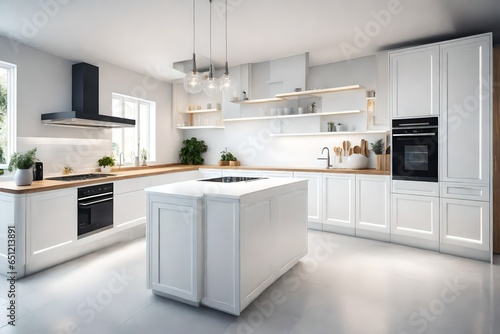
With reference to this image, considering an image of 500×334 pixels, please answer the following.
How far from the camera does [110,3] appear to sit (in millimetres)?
2885

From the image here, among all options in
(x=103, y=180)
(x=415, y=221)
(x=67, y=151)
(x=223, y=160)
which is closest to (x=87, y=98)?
(x=67, y=151)

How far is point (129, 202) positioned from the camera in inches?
162

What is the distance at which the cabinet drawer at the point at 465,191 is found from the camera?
3.38 m

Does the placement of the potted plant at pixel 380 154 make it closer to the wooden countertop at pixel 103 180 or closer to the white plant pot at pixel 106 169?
the wooden countertop at pixel 103 180

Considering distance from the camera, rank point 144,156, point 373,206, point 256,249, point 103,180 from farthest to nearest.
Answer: point 144,156, point 373,206, point 103,180, point 256,249

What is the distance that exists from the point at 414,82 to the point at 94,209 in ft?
13.5

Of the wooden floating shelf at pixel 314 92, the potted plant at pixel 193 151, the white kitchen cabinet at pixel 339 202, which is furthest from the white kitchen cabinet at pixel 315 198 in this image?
the potted plant at pixel 193 151

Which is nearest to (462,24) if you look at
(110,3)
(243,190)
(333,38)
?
(333,38)

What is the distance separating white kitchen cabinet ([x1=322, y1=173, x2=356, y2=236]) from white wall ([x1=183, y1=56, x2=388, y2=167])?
25.6 inches

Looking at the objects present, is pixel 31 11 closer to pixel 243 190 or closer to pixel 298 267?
pixel 243 190

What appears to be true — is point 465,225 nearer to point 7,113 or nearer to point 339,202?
point 339,202

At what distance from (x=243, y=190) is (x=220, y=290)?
76 centimetres

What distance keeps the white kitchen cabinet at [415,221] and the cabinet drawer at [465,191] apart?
0.47ft

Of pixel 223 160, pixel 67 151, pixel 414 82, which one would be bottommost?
pixel 223 160
